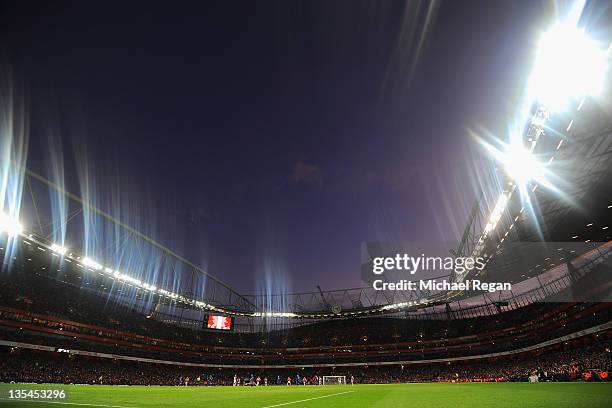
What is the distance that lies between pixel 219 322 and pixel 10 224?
36.7 meters

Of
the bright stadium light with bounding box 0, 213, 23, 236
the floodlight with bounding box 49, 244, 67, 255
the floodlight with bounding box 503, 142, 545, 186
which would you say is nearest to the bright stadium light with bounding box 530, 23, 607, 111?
the floodlight with bounding box 503, 142, 545, 186

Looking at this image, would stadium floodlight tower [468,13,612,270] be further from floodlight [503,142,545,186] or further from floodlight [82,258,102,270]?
floodlight [82,258,102,270]

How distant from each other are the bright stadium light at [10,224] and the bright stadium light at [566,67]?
37.5 metres

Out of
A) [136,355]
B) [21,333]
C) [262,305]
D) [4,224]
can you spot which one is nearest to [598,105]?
[4,224]

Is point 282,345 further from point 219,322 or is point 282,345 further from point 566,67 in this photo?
point 566,67

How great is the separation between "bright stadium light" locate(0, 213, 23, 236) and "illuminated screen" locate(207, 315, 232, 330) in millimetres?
33796

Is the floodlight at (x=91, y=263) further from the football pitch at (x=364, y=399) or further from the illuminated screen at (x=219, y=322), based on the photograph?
the football pitch at (x=364, y=399)

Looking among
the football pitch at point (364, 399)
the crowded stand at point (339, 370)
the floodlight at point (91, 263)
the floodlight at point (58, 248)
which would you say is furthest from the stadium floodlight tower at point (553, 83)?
the floodlight at point (91, 263)

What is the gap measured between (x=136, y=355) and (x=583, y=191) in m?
62.1

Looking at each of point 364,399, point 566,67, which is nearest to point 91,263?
point 364,399

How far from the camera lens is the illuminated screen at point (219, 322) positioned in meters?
56.7

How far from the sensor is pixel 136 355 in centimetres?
5397

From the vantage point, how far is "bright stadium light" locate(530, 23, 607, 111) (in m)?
12.0

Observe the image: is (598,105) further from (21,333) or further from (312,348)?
(312,348)
